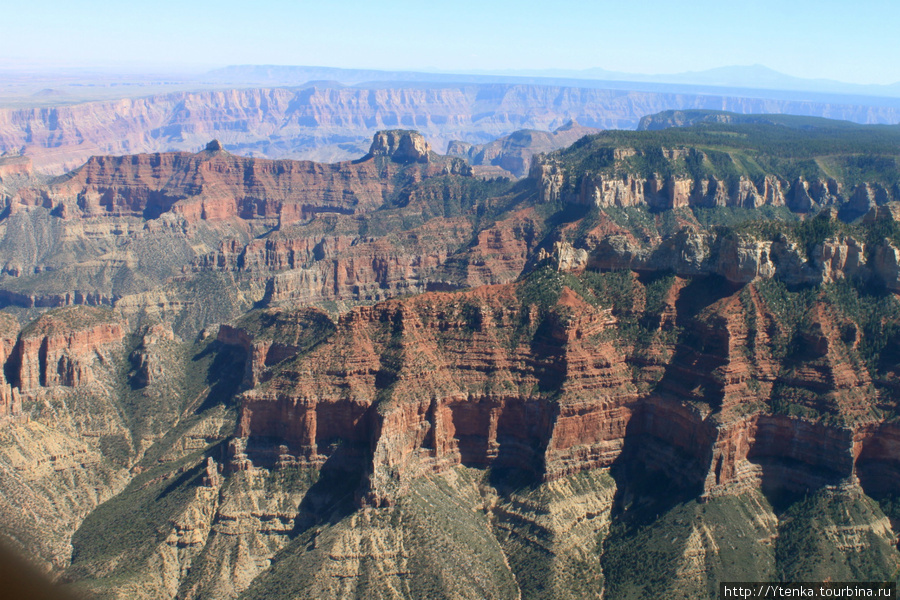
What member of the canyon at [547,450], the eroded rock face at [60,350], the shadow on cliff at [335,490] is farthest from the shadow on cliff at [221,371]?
the shadow on cliff at [335,490]

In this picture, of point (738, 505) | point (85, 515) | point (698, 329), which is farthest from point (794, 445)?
point (85, 515)

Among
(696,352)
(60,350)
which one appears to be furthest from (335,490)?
(60,350)

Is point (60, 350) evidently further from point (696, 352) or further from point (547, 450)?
point (696, 352)

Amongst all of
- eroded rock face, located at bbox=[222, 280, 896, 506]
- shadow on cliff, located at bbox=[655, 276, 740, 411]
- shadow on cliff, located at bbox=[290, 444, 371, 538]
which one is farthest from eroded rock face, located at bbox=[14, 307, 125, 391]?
shadow on cliff, located at bbox=[655, 276, 740, 411]

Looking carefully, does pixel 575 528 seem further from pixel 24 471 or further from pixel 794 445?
pixel 24 471

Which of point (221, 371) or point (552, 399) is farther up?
point (552, 399)

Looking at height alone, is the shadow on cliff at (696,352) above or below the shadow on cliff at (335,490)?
above

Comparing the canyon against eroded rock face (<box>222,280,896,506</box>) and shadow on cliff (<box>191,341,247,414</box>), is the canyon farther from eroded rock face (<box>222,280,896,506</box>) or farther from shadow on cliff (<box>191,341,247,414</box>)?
shadow on cliff (<box>191,341,247,414</box>)

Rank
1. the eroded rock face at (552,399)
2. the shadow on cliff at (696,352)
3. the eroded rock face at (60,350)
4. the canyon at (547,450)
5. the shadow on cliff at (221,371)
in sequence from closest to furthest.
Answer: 1. the canyon at (547,450)
2. the eroded rock face at (552,399)
3. the shadow on cliff at (696,352)
4. the eroded rock face at (60,350)
5. the shadow on cliff at (221,371)

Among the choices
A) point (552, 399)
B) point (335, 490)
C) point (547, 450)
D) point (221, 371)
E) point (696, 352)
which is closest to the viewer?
point (547, 450)

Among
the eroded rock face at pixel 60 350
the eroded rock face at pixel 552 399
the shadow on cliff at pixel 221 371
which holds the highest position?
the eroded rock face at pixel 552 399

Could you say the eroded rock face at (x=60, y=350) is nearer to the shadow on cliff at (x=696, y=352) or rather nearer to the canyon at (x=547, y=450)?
the canyon at (x=547, y=450)
